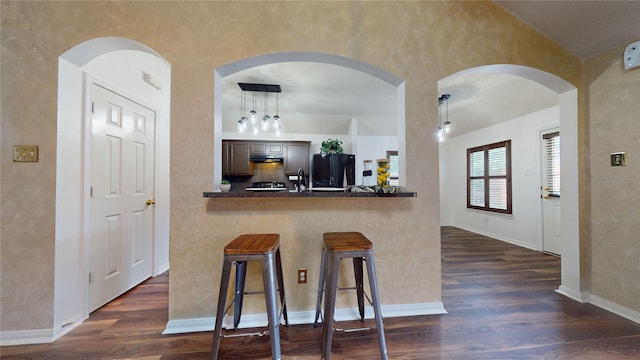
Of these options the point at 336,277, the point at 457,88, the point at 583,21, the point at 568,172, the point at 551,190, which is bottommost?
the point at 336,277

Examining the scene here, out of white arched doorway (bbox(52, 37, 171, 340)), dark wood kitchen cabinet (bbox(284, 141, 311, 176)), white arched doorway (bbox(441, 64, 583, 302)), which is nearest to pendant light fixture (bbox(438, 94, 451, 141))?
white arched doorway (bbox(441, 64, 583, 302))

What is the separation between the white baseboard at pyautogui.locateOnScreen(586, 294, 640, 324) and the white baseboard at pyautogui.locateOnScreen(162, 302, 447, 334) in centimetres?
145

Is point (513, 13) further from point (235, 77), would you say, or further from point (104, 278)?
point (104, 278)

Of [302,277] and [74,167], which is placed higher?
[74,167]

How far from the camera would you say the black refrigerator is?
496 cm

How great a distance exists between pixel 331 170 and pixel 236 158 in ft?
6.82

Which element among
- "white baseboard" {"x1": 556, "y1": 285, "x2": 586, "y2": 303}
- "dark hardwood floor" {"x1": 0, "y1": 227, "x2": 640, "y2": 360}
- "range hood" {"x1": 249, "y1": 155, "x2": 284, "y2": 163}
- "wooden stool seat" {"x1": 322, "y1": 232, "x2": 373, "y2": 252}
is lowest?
"dark hardwood floor" {"x1": 0, "y1": 227, "x2": 640, "y2": 360}

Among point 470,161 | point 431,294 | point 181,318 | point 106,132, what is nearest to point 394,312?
point 431,294

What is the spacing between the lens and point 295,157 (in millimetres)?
5113

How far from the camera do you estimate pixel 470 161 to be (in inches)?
222

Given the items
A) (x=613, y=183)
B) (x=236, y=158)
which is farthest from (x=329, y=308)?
(x=236, y=158)

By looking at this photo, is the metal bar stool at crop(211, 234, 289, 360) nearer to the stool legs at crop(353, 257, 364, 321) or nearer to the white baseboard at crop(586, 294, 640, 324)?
the stool legs at crop(353, 257, 364, 321)

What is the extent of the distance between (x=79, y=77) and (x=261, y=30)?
1.51m

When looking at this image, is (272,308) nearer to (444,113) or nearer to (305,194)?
(305,194)
